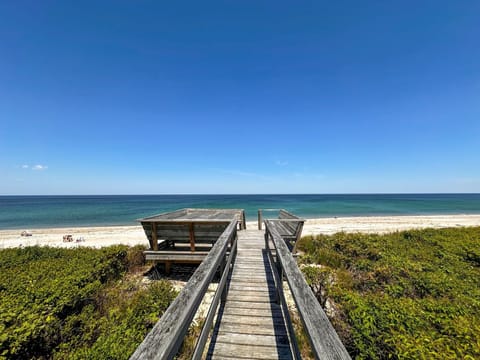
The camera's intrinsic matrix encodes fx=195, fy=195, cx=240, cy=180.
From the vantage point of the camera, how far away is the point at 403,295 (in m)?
4.02

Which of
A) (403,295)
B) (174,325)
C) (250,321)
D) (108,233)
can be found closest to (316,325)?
(174,325)

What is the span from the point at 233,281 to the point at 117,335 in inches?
86.7

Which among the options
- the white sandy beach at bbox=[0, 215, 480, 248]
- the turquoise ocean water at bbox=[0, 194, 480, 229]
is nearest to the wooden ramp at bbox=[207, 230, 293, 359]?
the white sandy beach at bbox=[0, 215, 480, 248]

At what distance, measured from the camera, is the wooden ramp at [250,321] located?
2.54 meters

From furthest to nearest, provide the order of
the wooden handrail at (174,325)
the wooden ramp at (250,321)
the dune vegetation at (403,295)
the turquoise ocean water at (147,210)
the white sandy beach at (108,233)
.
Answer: the turquoise ocean water at (147,210), the white sandy beach at (108,233), the wooden ramp at (250,321), the dune vegetation at (403,295), the wooden handrail at (174,325)

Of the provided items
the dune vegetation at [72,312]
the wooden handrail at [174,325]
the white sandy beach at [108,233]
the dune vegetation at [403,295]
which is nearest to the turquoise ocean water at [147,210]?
the white sandy beach at [108,233]

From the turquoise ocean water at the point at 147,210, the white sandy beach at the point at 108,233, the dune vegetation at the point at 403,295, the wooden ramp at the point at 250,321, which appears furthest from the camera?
the turquoise ocean water at the point at 147,210

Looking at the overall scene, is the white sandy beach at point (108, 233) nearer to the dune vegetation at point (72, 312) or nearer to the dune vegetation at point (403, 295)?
the dune vegetation at point (403, 295)

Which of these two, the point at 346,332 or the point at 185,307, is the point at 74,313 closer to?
the point at 185,307

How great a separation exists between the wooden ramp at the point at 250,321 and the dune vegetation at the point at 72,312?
1250 millimetres

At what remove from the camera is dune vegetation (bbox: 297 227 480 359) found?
2322 mm

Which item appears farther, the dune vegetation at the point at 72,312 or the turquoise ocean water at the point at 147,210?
the turquoise ocean water at the point at 147,210

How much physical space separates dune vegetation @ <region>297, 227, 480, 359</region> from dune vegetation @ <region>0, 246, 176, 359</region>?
330cm

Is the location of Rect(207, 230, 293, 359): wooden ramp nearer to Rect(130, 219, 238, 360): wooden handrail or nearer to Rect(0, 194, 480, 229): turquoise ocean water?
Rect(130, 219, 238, 360): wooden handrail
